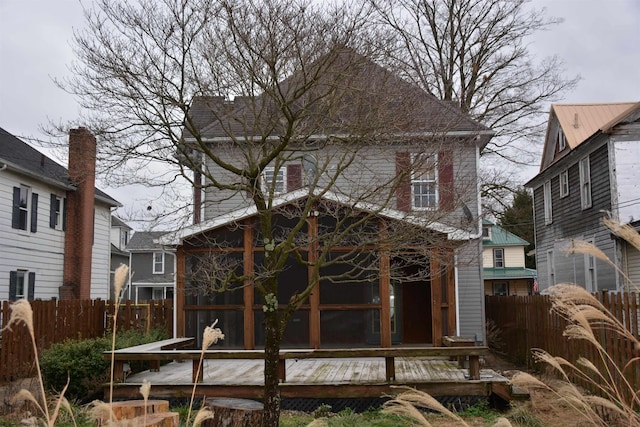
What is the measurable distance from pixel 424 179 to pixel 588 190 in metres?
12.0

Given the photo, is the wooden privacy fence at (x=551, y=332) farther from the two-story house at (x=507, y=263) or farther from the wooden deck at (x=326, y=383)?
the two-story house at (x=507, y=263)

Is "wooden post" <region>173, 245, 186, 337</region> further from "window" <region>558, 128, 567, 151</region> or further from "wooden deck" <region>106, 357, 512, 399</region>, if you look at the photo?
"window" <region>558, 128, 567, 151</region>

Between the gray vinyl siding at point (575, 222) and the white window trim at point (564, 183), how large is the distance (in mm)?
191

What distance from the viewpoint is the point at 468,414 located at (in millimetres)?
9578

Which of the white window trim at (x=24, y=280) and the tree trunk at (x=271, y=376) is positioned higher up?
the white window trim at (x=24, y=280)

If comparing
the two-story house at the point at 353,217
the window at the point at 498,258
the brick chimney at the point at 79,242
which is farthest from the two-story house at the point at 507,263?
the brick chimney at the point at 79,242

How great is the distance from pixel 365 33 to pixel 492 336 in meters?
12.0

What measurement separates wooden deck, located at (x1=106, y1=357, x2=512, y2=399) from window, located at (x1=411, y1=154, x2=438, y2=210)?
2.86 metres

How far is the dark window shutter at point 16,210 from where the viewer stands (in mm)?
19281

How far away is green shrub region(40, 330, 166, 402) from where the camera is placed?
1039 cm

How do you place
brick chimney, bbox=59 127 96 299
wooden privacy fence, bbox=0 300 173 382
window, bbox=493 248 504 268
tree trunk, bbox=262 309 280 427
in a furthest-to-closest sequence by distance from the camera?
window, bbox=493 248 504 268 < brick chimney, bbox=59 127 96 299 < wooden privacy fence, bbox=0 300 173 382 < tree trunk, bbox=262 309 280 427

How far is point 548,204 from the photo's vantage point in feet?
82.1

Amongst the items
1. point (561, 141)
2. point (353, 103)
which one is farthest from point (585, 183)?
point (353, 103)

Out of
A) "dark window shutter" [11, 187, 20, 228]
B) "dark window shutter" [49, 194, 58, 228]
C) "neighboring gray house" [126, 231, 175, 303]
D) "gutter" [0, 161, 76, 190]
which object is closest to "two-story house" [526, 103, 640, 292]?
"gutter" [0, 161, 76, 190]
